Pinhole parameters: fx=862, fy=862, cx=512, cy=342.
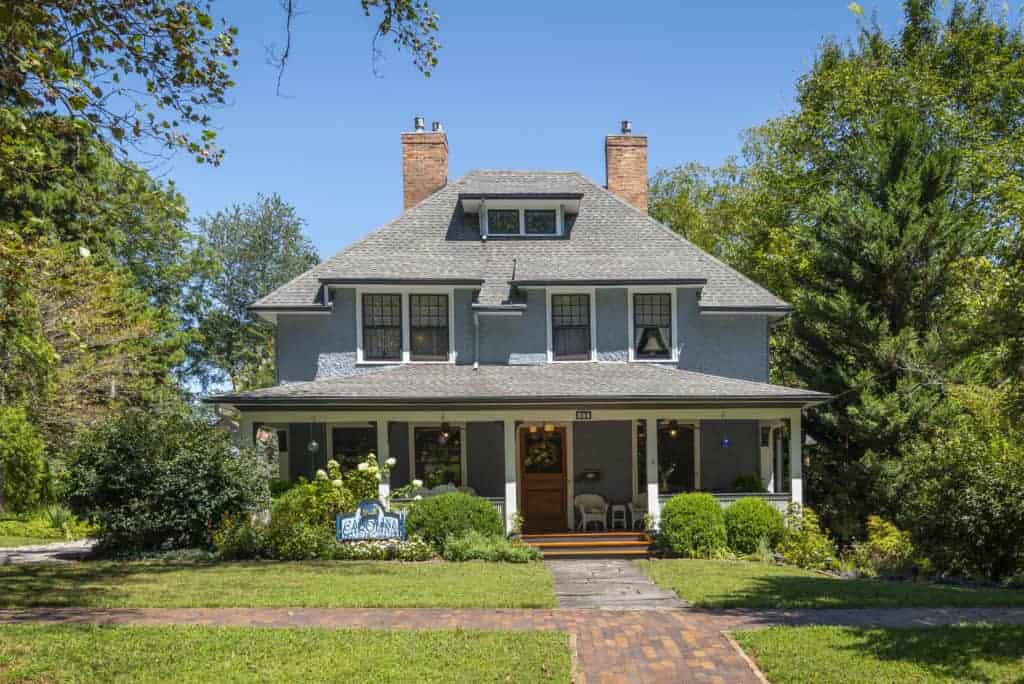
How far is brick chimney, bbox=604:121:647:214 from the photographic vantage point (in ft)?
79.8

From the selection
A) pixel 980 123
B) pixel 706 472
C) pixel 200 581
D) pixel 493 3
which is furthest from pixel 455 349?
pixel 980 123

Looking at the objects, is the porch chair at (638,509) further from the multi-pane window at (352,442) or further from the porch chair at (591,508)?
the multi-pane window at (352,442)

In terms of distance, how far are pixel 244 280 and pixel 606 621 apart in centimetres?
4423

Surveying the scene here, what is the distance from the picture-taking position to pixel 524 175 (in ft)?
78.1

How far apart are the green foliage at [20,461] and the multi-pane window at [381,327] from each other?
10112 millimetres

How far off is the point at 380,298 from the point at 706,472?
8.73 metres

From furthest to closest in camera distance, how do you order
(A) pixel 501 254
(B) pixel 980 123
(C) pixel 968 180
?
(B) pixel 980 123, (C) pixel 968 180, (A) pixel 501 254

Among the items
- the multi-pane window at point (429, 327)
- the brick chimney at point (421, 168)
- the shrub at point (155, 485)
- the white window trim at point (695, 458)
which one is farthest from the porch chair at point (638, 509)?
the brick chimney at point (421, 168)

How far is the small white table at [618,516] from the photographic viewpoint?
19500 millimetres

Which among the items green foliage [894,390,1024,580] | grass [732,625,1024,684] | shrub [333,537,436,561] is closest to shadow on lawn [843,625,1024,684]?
grass [732,625,1024,684]

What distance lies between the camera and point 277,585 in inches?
499

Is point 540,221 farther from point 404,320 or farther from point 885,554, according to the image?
point 885,554

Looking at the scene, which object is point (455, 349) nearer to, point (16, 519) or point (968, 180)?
point (16, 519)

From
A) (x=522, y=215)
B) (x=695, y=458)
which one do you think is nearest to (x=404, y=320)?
(x=522, y=215)
